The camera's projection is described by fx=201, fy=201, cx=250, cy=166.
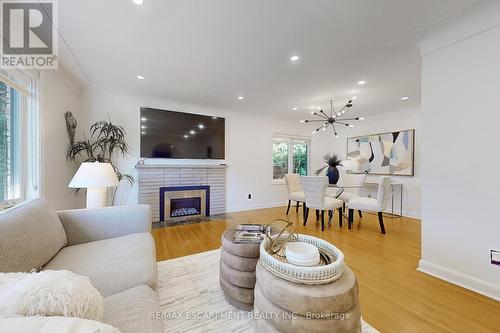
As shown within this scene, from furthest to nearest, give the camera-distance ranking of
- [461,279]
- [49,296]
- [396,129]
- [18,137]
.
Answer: [396,129] < [18,137] < [461,279] < [49,296]

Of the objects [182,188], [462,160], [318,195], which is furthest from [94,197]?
[462,160]

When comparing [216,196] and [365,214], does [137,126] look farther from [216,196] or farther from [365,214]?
[365,214]

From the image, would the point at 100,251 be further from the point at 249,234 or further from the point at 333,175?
the point at 333,175

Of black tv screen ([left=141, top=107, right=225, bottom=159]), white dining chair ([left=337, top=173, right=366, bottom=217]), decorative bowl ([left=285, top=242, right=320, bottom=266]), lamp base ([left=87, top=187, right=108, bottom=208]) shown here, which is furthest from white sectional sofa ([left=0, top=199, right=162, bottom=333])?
white dining chair ([left=337, top=173, right=366, bottom=217])

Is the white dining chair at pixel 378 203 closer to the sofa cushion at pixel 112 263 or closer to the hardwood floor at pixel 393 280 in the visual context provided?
the hardwood floor at pixel 393 280

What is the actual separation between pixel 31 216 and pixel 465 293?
341 centimetres

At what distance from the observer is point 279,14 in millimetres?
1748

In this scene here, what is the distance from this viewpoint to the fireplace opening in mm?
4051

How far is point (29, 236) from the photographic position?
1.19 meters

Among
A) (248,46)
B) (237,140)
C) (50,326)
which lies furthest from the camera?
(237,140)

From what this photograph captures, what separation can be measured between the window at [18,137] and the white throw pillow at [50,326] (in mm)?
2086

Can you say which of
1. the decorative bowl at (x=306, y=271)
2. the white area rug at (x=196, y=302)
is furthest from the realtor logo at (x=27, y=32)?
the decorative bowl at (x=306, y=271)

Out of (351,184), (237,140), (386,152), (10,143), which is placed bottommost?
(351,184)

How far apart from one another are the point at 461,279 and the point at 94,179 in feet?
11.7
